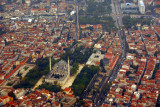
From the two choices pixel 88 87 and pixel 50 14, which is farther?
pixel 50 14

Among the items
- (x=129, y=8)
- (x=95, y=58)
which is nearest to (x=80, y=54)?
(x=95, y=58)

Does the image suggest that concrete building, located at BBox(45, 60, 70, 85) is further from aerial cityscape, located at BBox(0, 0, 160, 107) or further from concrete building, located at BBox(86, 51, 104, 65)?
concrete building, located at BBox(86, 51, 104, 65)

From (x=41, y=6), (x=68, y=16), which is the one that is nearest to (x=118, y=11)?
(x=68, y=16)

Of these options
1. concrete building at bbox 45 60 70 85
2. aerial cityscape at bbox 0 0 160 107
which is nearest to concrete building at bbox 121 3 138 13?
aerial cityscape at bbox 0 0 160 107

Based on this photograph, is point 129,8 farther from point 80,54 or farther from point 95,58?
point 95,58

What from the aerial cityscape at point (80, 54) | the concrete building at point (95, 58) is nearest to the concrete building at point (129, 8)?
the aerial cityscape at point (80, 54)

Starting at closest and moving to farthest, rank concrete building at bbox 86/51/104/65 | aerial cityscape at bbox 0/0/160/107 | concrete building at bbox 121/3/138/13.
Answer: aerial cityscape at bbox 0/0/160/107 < concrete building at bbox 86/51/104/65 < concrete building at bbox 121/3/138/13

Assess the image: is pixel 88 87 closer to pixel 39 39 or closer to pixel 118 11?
pixel 39 39
